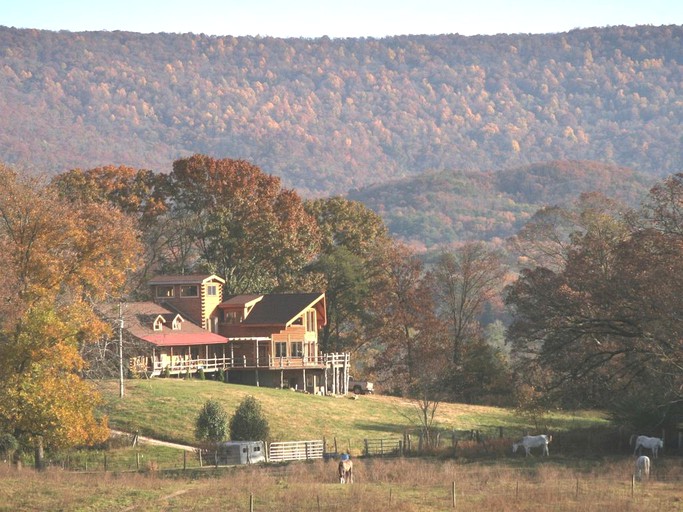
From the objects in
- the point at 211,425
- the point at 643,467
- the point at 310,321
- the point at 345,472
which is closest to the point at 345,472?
the point at 345,472

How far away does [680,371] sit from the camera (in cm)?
4828

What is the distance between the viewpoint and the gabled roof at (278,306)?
79.7m

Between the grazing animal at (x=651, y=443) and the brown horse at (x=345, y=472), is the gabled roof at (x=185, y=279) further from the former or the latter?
the brown horse at (x=345, y=472)

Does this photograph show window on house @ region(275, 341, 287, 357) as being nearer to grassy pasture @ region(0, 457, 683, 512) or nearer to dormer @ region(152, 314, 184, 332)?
dormer @ region(152, 314, 184, 332)

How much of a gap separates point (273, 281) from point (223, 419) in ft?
111

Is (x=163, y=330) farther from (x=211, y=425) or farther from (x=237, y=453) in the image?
(x=237, y=453)

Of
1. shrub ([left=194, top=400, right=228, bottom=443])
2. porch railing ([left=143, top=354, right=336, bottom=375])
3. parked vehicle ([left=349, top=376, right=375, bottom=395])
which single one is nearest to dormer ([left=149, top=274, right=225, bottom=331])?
porch railing ([left=143, top=354, right=336, bottom=375])

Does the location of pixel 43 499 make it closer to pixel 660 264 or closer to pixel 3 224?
pixel 3 224

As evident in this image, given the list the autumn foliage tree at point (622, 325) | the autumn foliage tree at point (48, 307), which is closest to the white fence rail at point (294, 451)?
the autumn foliage tree at point (48, 307)

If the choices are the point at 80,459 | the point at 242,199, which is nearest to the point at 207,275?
the point at 242,199

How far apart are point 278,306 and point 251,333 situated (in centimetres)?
260

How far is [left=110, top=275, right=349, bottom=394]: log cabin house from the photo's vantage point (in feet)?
259

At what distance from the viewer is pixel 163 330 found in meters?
76.4

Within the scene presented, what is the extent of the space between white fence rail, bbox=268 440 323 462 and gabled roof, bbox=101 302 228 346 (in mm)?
18686
